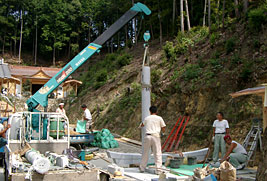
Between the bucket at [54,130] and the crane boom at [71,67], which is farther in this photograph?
the crane boom at [71,67]

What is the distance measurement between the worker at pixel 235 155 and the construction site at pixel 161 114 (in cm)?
3

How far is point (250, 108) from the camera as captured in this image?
11.9m

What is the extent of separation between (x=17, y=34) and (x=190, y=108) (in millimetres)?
48532

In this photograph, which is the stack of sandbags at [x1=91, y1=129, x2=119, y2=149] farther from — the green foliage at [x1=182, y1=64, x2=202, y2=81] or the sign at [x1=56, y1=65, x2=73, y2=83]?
the green foliage at [x1=182, y1=64, x2=202, y2=81]

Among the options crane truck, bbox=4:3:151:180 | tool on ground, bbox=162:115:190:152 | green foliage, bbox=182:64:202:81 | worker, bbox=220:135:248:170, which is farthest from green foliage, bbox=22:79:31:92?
worker, bbox=220:135:248:170

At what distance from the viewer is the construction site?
7.14 metres

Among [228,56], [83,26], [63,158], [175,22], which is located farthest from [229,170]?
[83,26]

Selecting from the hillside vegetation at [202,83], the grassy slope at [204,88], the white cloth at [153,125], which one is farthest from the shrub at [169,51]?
the white cloth at [153,125]

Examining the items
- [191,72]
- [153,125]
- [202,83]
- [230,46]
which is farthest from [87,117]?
Result: [230,46]

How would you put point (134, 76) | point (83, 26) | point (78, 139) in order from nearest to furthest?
point (78, 139), point (134, 76), point (83, 26)

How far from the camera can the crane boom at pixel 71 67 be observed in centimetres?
1027

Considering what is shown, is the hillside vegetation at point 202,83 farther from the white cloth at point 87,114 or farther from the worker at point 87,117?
the white cloth at point 87,114

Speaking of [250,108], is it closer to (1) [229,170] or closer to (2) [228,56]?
(2) [228,56]

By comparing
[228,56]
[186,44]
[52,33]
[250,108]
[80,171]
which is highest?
[52,33]
